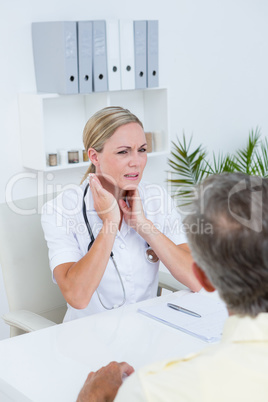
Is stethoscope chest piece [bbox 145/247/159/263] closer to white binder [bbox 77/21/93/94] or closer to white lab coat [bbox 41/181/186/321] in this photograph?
white lab coat [bbox 41/181/186/321]

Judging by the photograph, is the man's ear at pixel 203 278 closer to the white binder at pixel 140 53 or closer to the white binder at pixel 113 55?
the white binder at pixel 113 55

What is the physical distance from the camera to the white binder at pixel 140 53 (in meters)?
3.11

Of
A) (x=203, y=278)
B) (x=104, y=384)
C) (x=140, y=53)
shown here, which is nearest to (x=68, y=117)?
(x=140, y=53)

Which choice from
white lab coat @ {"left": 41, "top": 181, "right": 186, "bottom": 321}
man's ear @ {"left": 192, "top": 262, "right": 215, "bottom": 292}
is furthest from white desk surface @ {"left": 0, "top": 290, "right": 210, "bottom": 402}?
man's ear @ {"left": 192, "top": 262, "right": 215, "bottom": 292}

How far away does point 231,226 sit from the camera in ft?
2.88

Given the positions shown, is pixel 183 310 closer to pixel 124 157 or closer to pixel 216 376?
pixel 124 157

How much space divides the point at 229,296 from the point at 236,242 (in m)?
0.10

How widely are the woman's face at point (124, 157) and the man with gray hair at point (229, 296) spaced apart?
43.1 inches

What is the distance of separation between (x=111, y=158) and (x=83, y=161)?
113cm

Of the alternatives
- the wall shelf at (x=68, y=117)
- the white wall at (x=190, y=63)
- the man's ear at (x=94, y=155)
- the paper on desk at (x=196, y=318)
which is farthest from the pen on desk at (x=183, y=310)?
the white wall at (x=190, y=63)

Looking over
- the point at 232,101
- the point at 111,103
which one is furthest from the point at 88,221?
the point at 232,101

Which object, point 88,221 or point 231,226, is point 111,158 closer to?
point 88,221

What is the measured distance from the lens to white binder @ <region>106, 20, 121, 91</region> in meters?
3.01

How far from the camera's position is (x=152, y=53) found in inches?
126
